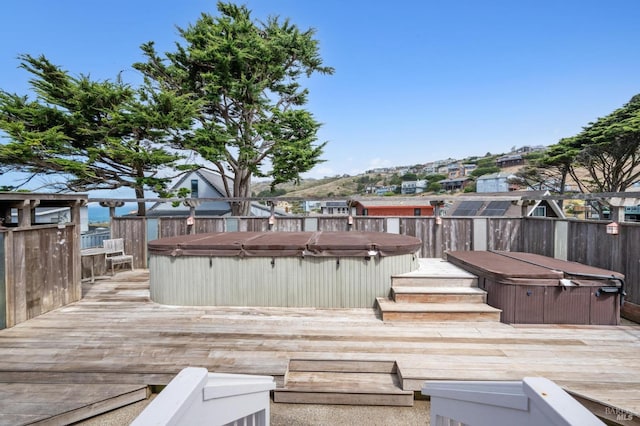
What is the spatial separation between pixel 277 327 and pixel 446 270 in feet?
10.6

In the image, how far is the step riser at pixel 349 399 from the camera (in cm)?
274

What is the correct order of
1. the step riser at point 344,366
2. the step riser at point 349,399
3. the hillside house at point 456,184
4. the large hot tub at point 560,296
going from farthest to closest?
the hillside house at point 456,184 → the large hot tub at point 560,296 → the step riser at point 344,366 → the step riser at point 349,399

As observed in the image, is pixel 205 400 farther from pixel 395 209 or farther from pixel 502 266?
pixel 395 209

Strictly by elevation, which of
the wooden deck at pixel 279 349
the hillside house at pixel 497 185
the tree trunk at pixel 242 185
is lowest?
the wooden deck at pixel 279 349

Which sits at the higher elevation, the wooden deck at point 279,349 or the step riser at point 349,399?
the wooden deck at point 279,349

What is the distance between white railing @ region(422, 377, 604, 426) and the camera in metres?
0.67

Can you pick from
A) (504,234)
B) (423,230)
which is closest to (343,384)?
(423,230)

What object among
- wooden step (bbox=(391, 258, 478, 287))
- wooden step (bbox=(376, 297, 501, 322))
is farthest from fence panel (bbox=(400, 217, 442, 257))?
wooden step (bbox=(376, 297, 501, 322))

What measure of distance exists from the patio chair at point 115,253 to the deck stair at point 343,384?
6.04 m

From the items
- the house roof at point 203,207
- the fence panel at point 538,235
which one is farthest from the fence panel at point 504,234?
the house roof at point 203,207

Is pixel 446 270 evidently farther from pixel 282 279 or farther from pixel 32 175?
pixel 32 175

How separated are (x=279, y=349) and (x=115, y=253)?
6336 millimetres

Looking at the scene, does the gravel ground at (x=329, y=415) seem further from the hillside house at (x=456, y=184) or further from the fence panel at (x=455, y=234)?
the hillside house at (x=456, y=184)

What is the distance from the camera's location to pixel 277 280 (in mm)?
4809
